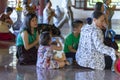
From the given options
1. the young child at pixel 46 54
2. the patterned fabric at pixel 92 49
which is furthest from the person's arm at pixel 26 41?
the patterned fabric at pixel 92 49

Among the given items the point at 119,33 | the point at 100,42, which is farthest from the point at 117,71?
the point at 119,33

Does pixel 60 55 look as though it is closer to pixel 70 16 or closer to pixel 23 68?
pixel 23 68

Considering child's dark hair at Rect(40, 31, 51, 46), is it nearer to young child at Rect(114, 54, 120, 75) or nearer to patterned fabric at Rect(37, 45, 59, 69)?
patterned fabric at Rect(37, 45, 59, 69)

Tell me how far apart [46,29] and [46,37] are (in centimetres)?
95

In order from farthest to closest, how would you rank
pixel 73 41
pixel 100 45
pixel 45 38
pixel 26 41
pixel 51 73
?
1. pixel 73 41
2. pixel 26 41
3. pixel 45 38
4. pixel 51 73
5. pixel 100 45

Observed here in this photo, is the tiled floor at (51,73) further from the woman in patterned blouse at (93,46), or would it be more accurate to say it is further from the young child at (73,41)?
the young child at (73,41)

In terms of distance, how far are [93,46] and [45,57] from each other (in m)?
0.72

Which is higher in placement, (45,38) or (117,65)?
(45,38)

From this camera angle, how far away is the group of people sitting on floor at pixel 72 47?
16.1ft

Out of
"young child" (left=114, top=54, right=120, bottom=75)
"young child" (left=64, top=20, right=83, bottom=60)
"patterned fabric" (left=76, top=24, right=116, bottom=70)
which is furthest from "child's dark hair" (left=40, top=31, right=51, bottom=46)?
"young child" (left=114, top=54, right=120, bottom=75)

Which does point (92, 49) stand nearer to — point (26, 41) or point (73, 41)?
point (73, 41)

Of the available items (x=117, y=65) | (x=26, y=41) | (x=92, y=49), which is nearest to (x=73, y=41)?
(x=92, y=49)

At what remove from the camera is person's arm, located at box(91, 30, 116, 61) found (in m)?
4.70

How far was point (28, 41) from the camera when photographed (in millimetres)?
5379
